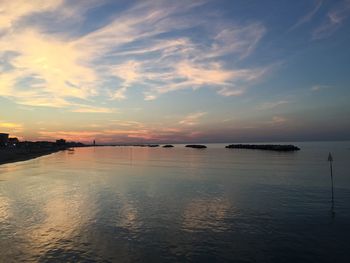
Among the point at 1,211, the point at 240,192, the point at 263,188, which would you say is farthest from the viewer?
the point at 263,188

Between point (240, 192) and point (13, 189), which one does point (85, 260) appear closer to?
point (240, 192)

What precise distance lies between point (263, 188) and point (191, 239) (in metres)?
17.2

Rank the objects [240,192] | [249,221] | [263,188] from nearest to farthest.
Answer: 1. [249,221]
2. [240,192]
3. [263,188]

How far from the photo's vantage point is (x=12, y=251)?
13.2 metres

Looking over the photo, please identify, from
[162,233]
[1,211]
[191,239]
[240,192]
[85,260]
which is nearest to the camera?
[85,260]

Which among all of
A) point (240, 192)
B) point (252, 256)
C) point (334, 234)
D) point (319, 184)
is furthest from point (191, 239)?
point (319, 184)

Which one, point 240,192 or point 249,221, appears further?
point 240,192

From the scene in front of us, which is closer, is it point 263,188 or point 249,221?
point 249,221

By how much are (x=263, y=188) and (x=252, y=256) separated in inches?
720

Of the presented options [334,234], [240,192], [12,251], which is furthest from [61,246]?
[240,192]

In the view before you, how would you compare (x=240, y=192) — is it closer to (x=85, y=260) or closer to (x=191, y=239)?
(x=191, y=239)

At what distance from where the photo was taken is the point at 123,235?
50.6 feet

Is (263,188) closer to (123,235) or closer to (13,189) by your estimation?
(123,235)

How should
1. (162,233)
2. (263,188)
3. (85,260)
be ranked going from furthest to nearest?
(263,188) < (162,233) < (85,260)
